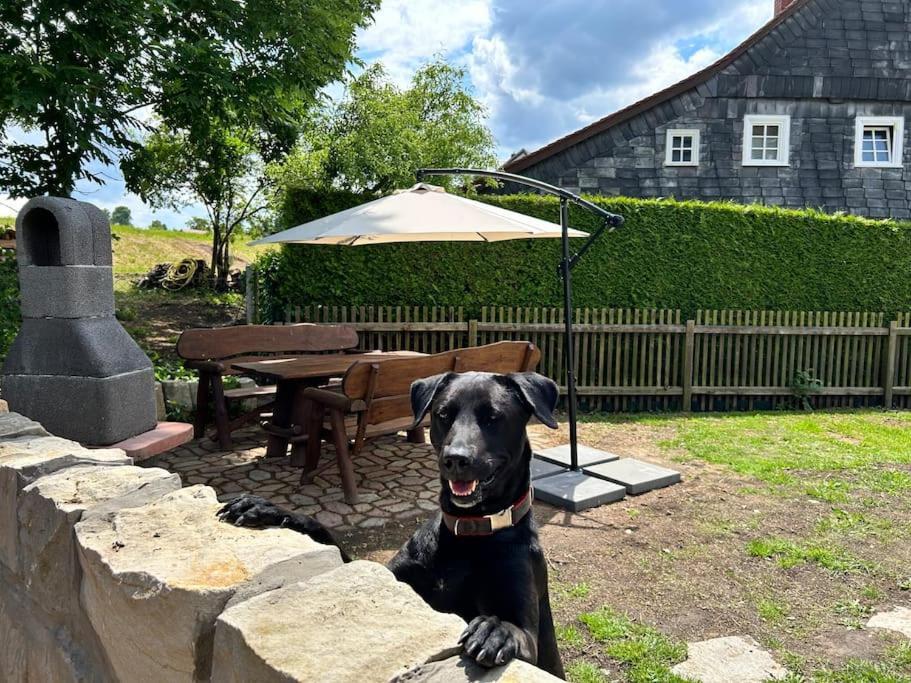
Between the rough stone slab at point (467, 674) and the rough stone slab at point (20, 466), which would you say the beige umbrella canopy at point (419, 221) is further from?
the rough stone slab at point (467, 674)

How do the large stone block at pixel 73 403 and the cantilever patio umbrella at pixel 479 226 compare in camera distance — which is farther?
the cantilever patio umbrella at pixel 479 226

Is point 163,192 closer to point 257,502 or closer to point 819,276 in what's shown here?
point 819,276

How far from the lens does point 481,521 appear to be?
6.08 ft

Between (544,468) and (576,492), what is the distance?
70cm

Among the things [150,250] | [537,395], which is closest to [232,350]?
[537,395]

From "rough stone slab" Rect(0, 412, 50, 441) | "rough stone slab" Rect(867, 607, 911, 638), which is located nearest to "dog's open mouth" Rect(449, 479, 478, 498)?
"rough stone slab" Rect(0, 412, 50, 441)

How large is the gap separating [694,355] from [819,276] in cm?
239

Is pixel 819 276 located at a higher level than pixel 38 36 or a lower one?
lower

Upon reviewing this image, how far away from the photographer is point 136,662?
1616 millimetres

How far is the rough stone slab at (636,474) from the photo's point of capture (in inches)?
216

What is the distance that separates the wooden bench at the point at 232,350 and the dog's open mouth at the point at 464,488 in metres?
4.63

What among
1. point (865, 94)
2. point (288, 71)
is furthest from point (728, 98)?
point (288, 71)

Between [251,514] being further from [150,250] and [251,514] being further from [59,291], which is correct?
[150,250]

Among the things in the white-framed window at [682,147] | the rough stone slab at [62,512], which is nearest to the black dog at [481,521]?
the rough stone slab at [62,512]
